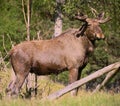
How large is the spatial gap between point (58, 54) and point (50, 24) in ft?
55.1

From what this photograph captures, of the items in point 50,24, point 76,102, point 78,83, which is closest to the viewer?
point 76,102

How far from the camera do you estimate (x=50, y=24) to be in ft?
101

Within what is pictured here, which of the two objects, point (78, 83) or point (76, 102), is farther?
point (78, 83)

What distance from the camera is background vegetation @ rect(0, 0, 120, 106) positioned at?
752 inches

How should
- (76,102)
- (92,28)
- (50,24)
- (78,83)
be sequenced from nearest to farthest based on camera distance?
(76,102) → (78,83) → (92,28) → (50,24)

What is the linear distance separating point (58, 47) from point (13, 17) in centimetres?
1393

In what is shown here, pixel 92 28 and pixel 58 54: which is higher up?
pixel 92 28

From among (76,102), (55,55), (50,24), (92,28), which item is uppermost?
(92,28)

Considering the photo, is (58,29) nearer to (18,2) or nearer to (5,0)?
(18,2)

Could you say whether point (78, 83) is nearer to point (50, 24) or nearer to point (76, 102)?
point (76, 102)

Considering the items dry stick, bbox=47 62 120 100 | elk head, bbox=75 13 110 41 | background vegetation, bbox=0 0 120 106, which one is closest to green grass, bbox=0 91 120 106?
dry stick, bbox=47 62 120 100

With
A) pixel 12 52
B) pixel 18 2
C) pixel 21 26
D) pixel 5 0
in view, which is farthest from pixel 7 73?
pixel 21 26

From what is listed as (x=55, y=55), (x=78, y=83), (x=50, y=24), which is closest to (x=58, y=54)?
(x=55, y=55)

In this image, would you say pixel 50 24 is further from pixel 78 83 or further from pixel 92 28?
pixel 78 83
